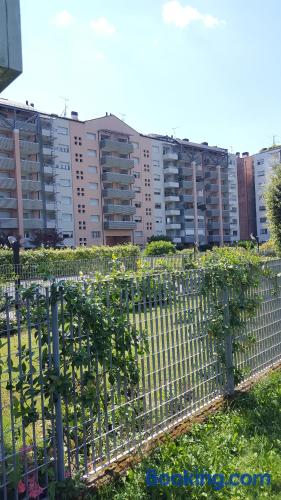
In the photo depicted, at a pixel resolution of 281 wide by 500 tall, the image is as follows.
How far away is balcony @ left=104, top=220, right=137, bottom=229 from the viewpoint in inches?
2484

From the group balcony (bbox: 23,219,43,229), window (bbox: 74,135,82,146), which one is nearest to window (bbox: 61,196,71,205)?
balcony (bbox: 23,219,43,229)

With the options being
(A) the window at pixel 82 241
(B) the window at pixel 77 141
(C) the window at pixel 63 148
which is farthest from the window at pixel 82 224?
(B) the window at pixel 77 141

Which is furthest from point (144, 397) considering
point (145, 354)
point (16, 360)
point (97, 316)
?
point (16, 360)

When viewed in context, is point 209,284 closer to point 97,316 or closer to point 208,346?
point 208,346

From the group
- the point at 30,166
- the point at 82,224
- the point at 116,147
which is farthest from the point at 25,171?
the point at 116,147

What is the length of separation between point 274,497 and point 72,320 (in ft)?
6.45

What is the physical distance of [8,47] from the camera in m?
3.86

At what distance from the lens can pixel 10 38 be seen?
387cm

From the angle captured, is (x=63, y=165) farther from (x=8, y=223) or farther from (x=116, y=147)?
(x=8, y=223)

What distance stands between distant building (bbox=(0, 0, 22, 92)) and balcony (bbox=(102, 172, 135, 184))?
198 ft

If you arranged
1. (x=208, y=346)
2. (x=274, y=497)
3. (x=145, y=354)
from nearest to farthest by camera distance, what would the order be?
(x=274, y=497) < (x=145, y=354) < (x=208, y=346)

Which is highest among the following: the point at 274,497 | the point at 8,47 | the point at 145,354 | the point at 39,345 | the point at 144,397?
the point at 8,47

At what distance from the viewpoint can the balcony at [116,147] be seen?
6384 cm

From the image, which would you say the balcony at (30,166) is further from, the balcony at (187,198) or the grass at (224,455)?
the grass at (224,455)
